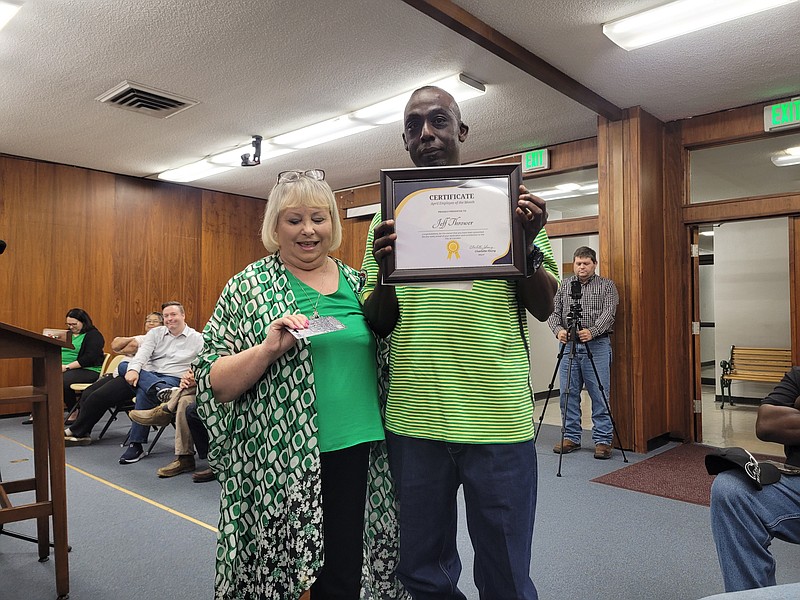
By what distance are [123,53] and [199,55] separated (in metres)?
0.51

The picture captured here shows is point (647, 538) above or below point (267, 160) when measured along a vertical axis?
below

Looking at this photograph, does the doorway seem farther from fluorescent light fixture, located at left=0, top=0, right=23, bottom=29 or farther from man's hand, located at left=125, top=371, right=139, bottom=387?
fluorescent light fixture, located at left=0, top=0, right=23, bottom=29

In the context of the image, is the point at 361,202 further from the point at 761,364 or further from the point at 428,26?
the point at 761,364

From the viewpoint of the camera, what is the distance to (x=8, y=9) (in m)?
3.37

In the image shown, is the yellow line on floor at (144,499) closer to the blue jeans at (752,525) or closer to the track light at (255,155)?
the blue jeans at (752,525)

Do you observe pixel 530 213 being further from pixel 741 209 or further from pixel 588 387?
pixel 741 209

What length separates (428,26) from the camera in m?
3.61

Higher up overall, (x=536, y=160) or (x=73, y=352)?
(x=536, y=160)

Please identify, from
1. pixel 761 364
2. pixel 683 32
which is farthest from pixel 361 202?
pixel 761 364

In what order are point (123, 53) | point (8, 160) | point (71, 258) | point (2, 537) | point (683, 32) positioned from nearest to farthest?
point (2, 537)
point (683, 32)
point (123, 53)
point (8, 160)
point (71, 258)

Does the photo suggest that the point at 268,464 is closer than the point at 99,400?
Yes

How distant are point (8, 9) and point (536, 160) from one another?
180 inches

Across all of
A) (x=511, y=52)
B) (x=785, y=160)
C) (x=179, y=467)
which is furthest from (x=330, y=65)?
(x=785, y=160)

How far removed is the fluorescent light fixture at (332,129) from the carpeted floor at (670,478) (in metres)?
2.80
